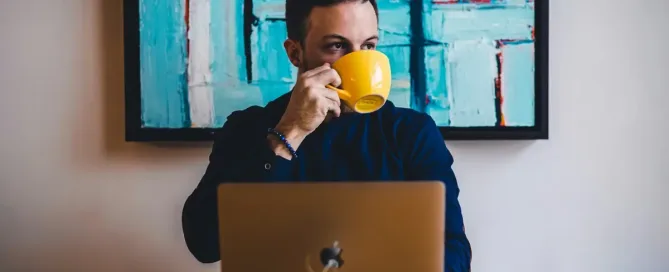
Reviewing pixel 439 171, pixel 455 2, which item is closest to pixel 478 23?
pixel 455 2

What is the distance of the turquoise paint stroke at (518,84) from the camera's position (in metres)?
1.29

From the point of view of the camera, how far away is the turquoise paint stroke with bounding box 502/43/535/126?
129cm

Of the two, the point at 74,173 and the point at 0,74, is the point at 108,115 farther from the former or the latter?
the point at 0,74

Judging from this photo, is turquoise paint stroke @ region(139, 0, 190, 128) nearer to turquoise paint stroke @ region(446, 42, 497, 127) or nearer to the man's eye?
the man's eye

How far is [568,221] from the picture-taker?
1.35 metres

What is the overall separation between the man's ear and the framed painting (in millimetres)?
99

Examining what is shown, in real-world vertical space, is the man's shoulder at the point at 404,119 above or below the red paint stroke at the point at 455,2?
below

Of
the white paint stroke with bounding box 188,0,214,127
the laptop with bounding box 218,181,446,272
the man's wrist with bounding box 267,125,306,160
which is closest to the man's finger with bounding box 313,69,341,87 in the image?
the man's wrist with bounding box 267,125,306,160

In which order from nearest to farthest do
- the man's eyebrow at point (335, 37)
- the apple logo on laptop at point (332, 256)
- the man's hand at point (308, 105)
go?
the apple logo on laptop at point (332, 256) → the man's hand at point (308, 105) → the man's eyebrow at point (335, 37)

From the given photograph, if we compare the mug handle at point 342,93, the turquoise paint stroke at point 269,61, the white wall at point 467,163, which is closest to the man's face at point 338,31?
the mug handle at point 342,93

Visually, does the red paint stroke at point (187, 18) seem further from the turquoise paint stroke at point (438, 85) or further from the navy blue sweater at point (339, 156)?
the turquoise paint stroke at point (438, 85)

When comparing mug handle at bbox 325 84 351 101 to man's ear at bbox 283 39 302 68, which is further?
man's ear at bbox 283 39 302 68

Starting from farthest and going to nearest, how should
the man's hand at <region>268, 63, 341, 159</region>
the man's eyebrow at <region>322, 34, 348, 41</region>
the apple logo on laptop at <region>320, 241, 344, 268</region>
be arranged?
the man's eyebrow at <region>322, 34, 348, 41</region>, the man's hand at <region>268, 63, 341, 159</region>, the apple logo on laptop at <region>320, 241, 344, 268</region>

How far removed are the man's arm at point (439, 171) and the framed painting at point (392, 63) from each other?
0.21 metres
